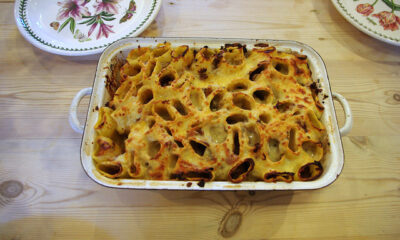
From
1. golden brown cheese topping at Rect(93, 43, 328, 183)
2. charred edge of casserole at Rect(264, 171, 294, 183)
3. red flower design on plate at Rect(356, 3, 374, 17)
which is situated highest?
red flower design on plate at Rect(356, 3, 374, 17)

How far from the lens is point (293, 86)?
83 cm

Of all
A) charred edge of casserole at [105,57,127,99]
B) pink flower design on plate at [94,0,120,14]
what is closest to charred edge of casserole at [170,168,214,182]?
charred edge of casserole at [105,57,127,99]

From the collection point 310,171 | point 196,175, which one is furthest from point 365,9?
point 196,175

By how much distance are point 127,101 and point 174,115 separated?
17 centimetres

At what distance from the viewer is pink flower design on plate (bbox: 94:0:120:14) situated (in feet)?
4.10

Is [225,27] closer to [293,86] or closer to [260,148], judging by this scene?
[293,86]

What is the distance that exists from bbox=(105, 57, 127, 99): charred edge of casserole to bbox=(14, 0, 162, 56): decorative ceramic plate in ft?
0.76

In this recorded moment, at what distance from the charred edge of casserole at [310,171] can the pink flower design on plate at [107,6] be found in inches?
43.5

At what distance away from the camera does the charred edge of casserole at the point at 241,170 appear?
71 centimetres

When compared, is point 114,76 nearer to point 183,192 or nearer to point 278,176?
point 183,192

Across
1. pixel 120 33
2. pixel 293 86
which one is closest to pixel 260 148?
pixel 293 86

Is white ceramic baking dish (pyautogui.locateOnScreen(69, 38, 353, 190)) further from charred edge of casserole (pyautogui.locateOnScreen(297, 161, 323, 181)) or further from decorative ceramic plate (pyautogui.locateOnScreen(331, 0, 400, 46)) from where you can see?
decorative ceramic plate (pyautogui.locateOnScreen(331, 0, 400, 46))

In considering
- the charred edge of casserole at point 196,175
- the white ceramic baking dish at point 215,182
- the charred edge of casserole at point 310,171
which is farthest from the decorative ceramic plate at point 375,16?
the charred edge of casserole at point 196,175

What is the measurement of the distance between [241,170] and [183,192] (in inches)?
9.6
